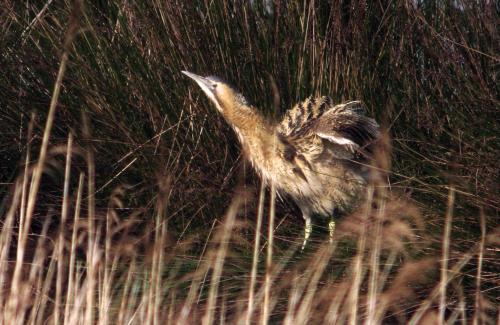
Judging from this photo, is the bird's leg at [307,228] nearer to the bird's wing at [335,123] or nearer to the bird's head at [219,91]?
the bird's wing at [335,123]

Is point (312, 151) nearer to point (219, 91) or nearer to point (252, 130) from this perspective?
point (252, 130)

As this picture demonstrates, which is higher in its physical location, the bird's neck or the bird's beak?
the bird's beak

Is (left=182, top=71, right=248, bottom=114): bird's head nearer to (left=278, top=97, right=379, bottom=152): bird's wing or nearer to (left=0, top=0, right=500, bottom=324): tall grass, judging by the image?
(left=0, top=0, right=500, bottom=324): tall grass

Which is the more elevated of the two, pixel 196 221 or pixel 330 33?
pixel 330 33

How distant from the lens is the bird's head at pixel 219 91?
13.7 ft

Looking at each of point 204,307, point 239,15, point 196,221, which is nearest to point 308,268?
point 204,307

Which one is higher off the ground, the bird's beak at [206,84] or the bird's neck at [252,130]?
the bird's beak at [206,84]

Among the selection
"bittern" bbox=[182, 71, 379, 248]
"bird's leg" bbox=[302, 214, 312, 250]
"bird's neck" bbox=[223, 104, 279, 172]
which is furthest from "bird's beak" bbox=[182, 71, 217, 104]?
"bird's leg" bbox=[302, 214, 312, 250]

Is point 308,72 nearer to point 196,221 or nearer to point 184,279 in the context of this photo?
point 196,221

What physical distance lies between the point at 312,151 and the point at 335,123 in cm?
20

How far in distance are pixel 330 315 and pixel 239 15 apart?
1.89 metres

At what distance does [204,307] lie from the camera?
3379 millimetres

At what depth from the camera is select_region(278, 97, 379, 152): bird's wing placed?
4.11m

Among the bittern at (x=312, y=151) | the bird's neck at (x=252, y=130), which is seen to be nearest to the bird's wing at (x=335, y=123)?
the bittern at (x=312, y=151)
